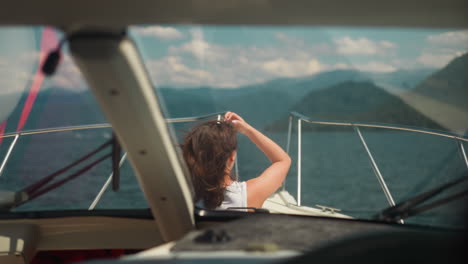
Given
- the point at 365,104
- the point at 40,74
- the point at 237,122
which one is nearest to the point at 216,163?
the point at 237,122

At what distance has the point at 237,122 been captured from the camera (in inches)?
64.2

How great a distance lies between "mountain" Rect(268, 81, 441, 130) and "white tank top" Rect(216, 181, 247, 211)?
0.32m

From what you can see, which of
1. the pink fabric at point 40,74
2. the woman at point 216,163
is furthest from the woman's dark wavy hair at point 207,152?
the pink fabric at point 40,74

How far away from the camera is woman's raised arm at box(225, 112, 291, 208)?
1.65 m

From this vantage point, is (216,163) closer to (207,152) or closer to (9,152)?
(207,152)

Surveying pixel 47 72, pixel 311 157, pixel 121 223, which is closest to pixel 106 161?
pixel 121 223

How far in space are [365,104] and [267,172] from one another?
18.6 inches

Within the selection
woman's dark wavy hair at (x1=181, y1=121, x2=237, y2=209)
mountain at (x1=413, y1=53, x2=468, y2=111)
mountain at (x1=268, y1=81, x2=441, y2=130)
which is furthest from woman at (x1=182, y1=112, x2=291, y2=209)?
mountain at (x1=413, y1=53, x2=468, y2=111)

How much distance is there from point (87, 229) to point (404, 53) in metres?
1.19

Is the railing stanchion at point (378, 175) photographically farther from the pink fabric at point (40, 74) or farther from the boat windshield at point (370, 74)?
the pink fabric at point (40, 74)

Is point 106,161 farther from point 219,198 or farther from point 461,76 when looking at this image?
point 461,76

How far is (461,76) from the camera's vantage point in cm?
107

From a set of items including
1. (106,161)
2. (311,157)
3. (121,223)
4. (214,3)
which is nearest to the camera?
(214,3)

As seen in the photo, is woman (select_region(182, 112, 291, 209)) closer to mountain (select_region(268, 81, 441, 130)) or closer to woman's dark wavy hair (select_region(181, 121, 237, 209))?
woman's dark wavy hair (select_region(181, 121, 237, 209))
